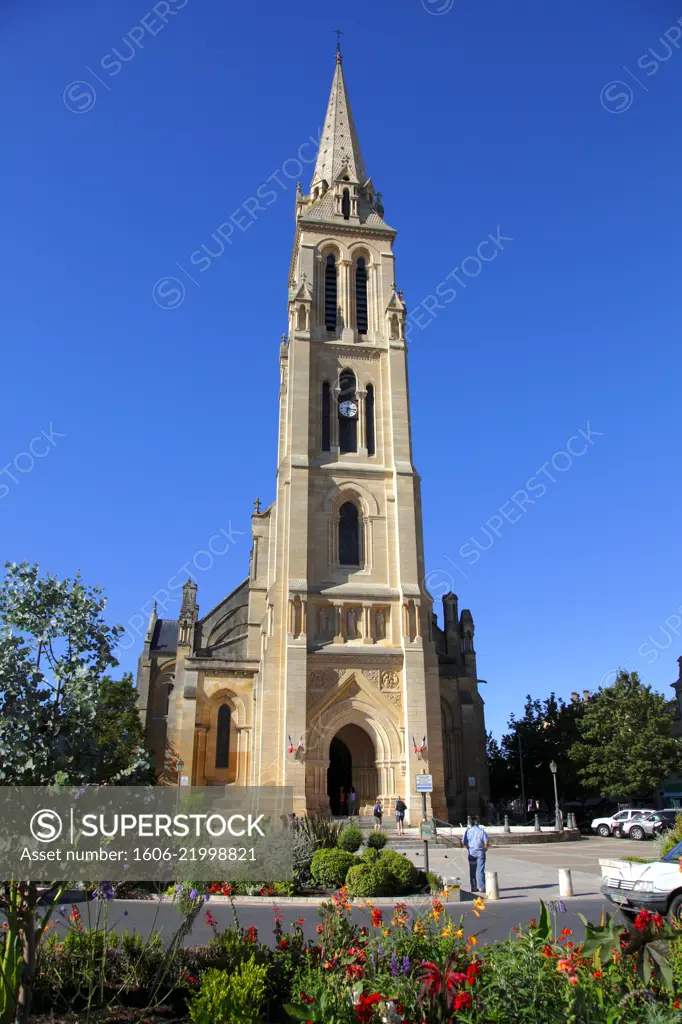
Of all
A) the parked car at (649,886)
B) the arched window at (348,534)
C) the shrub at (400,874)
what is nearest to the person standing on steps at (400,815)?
the arched window at (348,534)

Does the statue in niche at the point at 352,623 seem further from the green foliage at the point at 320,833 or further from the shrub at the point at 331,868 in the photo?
the shrub at the point at 331,868

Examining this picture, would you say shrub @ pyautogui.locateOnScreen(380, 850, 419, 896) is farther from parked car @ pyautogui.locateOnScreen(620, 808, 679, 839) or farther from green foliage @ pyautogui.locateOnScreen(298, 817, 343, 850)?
parked car @ pyautogui.locateOnScreen(620, 808, 679, 839)

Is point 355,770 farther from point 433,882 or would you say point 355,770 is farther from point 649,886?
point 649,886

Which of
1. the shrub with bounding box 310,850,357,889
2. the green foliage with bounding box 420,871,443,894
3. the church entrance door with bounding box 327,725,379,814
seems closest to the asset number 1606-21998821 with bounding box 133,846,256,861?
the shrub with bounding box 310,850,357,889

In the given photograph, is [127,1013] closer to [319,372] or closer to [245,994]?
[245,994]

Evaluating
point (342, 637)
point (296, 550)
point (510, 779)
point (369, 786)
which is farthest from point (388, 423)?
point (510, 779)

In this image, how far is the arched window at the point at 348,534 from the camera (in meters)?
35.7

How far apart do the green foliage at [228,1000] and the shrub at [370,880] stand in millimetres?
9633

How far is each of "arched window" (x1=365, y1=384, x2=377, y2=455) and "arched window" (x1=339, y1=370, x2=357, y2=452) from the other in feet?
2.26

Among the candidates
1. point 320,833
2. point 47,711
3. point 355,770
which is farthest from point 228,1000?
point 355,770

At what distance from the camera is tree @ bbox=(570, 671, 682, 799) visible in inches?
1395

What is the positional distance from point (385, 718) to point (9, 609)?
2699 cm

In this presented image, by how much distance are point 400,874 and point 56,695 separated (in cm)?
1091

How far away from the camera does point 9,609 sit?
7.23 m
